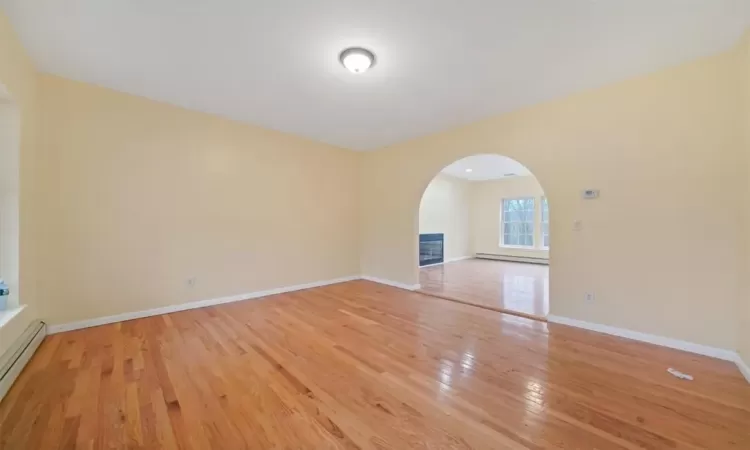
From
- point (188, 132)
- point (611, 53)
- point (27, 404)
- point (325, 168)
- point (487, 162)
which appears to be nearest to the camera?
point (27, 404)

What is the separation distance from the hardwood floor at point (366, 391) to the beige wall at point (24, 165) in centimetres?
42

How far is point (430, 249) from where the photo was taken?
27.2ft

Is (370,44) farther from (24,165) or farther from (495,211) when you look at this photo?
(495,211)

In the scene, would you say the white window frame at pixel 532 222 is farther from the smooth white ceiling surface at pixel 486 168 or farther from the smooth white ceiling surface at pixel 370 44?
the smooth white ceiling surface at pixel 370 44

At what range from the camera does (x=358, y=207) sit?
6.00m

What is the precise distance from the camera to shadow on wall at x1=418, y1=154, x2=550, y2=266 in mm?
8320

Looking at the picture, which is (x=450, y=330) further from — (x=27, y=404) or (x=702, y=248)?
(x=27, y=404)

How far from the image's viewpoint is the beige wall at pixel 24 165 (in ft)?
7.10

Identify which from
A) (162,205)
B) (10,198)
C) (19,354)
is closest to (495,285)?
(162,205)

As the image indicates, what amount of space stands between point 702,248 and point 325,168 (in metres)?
4.94

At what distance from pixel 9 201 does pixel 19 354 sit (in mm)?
1287

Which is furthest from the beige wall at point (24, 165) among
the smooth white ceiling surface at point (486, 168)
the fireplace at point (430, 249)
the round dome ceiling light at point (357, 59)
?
the fireplace at point (430, 249)

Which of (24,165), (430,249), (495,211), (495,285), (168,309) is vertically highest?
(24,165)

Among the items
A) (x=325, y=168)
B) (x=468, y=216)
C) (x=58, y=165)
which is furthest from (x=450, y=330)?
(x=468, y=216)
